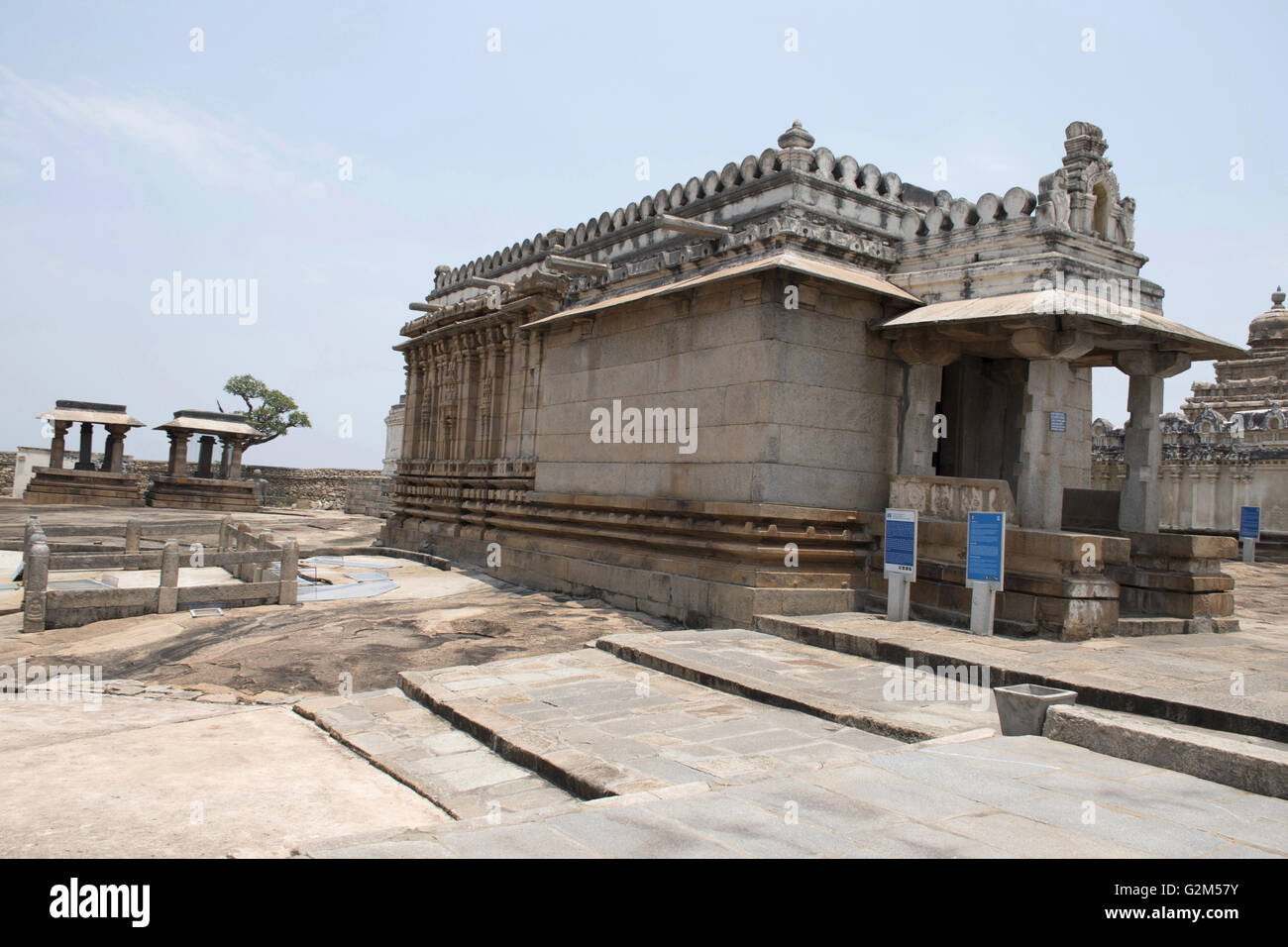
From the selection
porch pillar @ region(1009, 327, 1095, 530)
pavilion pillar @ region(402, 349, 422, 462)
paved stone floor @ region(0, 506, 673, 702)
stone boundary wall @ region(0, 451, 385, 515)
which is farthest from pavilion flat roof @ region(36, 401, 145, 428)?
porch pillar @ region(1009, 327, 1095, 530)

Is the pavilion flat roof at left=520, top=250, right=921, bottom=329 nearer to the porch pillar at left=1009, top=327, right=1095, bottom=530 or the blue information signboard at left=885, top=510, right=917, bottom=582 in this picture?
the porch pillar at left=1009, top=327, right=1095, bottom=530

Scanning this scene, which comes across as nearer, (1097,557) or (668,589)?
(1097,557)

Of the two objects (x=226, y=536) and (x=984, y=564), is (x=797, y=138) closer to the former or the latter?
(x=984, y=564)

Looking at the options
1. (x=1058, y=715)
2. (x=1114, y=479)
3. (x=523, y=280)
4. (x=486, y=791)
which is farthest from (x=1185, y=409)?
(x=486, y=791)

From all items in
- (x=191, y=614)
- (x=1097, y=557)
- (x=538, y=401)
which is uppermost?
(x=538, y=401)

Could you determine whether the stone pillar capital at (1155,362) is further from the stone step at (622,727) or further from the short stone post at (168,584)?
the short stone post at (168,584)

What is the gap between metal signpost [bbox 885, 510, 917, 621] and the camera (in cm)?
891

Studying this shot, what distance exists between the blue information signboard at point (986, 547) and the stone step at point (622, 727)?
2863mm

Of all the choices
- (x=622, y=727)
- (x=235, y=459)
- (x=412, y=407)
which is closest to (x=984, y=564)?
(x=622, y=727)

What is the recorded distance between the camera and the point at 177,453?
1433 inches

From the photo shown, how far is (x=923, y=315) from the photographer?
973 centimetres
